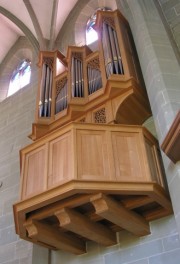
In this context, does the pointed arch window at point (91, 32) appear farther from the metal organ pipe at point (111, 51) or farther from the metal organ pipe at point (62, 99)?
the metal organ pipe at point (62, 99)

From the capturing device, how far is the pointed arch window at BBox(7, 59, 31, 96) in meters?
12.1

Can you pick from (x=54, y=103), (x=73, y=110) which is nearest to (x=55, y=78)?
(x=54, y=103)

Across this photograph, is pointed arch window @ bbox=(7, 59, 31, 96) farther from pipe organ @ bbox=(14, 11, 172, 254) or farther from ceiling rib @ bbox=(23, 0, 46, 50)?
pipe organ @ bbox=(14, 11, 172, 254)

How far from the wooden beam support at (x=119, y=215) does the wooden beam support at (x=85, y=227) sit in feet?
1.44

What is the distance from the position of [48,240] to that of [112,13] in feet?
18.3

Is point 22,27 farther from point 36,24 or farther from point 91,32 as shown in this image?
point 91,32

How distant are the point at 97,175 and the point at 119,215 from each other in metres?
0.74

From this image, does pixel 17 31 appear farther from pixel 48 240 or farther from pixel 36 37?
pixel 48 240

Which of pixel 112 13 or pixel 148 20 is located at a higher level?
pixel 112 13

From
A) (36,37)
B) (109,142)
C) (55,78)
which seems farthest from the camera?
(36,37)

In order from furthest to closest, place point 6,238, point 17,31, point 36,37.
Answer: point 17,31
point 36,37
point 6,238

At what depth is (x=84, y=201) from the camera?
535cm

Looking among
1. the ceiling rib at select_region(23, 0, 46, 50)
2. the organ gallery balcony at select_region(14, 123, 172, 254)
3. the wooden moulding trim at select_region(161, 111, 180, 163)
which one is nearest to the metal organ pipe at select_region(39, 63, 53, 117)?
the organ gallery balcony at select_region(14, 123, 172, 254)

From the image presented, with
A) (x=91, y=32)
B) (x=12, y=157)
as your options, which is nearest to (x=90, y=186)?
(x=12, y=157)
